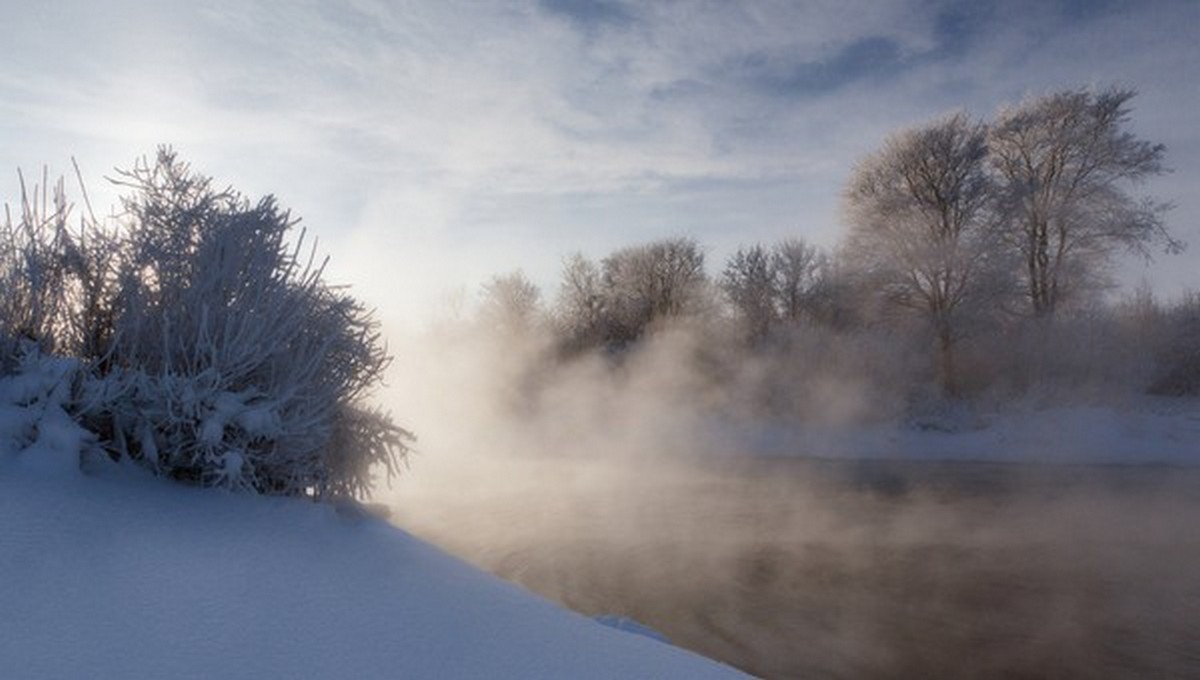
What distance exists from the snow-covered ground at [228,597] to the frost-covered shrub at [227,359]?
1.11 ft

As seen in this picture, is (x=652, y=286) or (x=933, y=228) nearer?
(x=933, y=228)

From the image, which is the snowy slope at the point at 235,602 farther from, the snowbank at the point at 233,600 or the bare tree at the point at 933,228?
the bare tree at the point at 933,228

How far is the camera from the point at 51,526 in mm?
3553

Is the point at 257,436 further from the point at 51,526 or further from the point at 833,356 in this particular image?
the point at 833,356

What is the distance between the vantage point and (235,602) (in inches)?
128

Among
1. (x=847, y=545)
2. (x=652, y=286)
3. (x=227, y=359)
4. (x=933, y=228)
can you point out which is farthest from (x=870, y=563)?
(x=652, y=286)

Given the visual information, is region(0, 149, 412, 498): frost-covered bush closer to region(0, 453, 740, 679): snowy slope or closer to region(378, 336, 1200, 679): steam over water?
region(0, 453, 740, 679): snowy slope

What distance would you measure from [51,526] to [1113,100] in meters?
35.1

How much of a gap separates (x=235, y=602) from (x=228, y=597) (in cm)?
5

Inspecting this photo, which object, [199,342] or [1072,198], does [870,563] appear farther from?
[1072,198]

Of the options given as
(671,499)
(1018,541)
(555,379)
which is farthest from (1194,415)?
(555,379)

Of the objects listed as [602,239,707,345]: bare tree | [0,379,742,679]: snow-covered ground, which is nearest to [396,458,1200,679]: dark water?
[0,379,742,679]: snow-covered ground

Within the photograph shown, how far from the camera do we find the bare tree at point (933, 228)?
28.1 m

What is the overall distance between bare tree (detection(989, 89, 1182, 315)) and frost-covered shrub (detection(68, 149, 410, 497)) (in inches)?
1145
